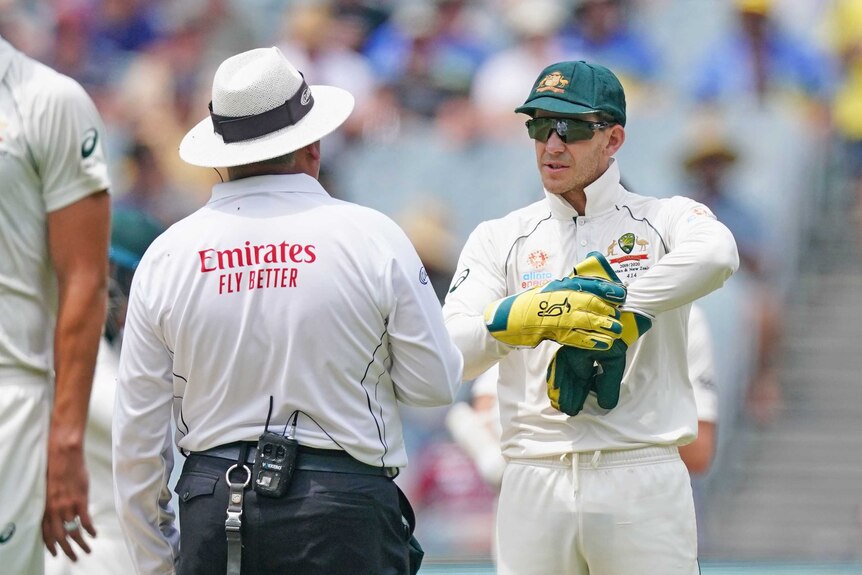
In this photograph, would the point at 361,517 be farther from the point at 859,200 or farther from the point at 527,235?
the point at 859,200

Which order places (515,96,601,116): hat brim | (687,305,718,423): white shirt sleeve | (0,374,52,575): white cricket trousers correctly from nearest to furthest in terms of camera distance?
(0,374,52,575): white cricket trousers, (515,96,601,116): hat brim, (687,305,718,423): white shirt sleeve

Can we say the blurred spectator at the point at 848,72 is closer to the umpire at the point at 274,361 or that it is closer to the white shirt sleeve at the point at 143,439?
the umpire at the point at 274,361

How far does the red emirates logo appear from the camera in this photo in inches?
148

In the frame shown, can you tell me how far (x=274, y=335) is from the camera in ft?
9.63

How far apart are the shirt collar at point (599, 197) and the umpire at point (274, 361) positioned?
2.61ft

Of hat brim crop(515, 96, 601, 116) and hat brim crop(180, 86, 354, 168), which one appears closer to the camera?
hat brim crop(180, 86, 354, 168)

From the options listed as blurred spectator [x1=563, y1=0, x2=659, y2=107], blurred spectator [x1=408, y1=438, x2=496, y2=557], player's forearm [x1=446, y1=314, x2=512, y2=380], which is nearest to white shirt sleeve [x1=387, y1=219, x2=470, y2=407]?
player's forearm [x1=446, y1=314, x2=512, y2=380]

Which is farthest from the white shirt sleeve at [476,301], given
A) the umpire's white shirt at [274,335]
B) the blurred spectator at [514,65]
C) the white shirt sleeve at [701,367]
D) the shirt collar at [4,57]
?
the blurred spectator at [514,65]

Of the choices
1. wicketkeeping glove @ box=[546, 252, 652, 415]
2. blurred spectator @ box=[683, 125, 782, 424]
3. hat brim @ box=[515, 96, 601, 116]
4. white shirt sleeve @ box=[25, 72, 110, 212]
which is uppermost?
white shirt sleeve @ box=[25, 72, 110, 212]

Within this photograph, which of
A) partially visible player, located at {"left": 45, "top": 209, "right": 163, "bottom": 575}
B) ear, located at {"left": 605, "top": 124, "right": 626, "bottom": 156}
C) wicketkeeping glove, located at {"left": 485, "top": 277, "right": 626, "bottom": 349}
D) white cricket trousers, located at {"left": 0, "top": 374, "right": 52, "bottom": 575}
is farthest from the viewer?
partially visible player, located at {"left": 45, "top": 209, "right": 163, "bottom": 575}

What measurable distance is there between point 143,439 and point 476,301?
1.02 meters

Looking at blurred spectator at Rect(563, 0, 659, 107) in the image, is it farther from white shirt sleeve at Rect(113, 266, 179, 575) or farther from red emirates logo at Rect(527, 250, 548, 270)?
white shirt sleeve at Rect(113, 266, 179, 575)

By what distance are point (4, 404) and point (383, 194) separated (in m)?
5.37

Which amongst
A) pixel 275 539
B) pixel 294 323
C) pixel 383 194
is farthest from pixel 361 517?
pixel 383 194
